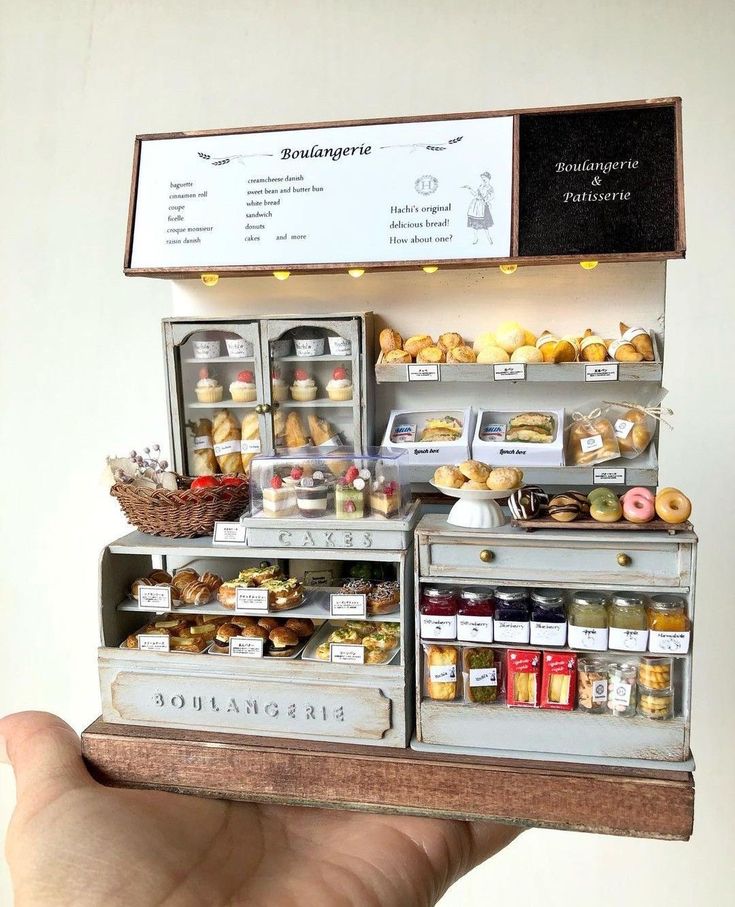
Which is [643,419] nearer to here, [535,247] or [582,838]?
[535,247]

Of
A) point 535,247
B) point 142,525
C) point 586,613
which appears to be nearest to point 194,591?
point 142,525

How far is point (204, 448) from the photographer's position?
2.85 m

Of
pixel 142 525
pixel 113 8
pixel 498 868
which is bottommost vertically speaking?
pixel 498 868

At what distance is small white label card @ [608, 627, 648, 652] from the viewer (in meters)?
2.12

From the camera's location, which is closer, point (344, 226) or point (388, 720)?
point (388, 720)

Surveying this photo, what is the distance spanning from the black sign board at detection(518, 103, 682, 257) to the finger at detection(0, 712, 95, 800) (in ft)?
6.76

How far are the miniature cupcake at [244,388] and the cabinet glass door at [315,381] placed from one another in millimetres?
109

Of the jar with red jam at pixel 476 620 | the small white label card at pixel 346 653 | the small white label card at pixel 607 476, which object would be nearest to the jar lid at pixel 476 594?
the jar with red jam at pixel 476 620

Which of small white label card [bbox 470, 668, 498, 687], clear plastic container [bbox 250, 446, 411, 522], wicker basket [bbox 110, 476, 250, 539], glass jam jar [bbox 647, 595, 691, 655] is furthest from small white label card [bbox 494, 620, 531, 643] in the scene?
wicker basket [bbox 110, 476, 250, 539]

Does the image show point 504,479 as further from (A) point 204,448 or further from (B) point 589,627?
(A) point 204,448

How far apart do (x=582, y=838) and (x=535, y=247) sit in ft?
8.41

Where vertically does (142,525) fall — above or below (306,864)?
above

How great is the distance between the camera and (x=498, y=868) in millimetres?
3537

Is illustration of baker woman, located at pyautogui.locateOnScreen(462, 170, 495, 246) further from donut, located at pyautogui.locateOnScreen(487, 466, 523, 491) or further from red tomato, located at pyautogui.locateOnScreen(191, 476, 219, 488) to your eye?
red tomato, located at pyautogui.locateOnScreen(191, 476, 219, 488)
